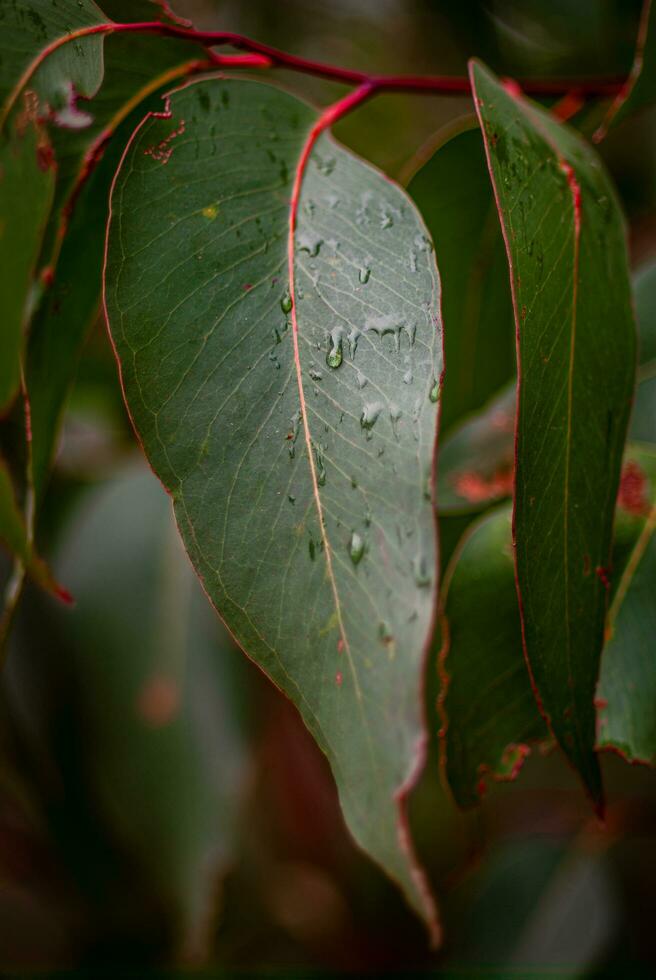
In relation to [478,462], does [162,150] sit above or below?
above

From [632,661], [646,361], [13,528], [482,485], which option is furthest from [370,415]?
[646,361]

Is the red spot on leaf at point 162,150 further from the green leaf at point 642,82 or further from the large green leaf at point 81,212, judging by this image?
the green leaf at point 642,82

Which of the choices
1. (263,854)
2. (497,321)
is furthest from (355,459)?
(263,854)

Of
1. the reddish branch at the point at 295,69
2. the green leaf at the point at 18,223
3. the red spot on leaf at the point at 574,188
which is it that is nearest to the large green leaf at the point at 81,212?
the reddish branch at the point at 295,69

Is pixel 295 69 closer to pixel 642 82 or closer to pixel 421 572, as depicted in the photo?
pixel 642 82

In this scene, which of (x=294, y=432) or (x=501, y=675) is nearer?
(x=294, y=432)

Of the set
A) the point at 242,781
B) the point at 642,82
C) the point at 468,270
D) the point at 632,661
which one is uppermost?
the point at 642,82
